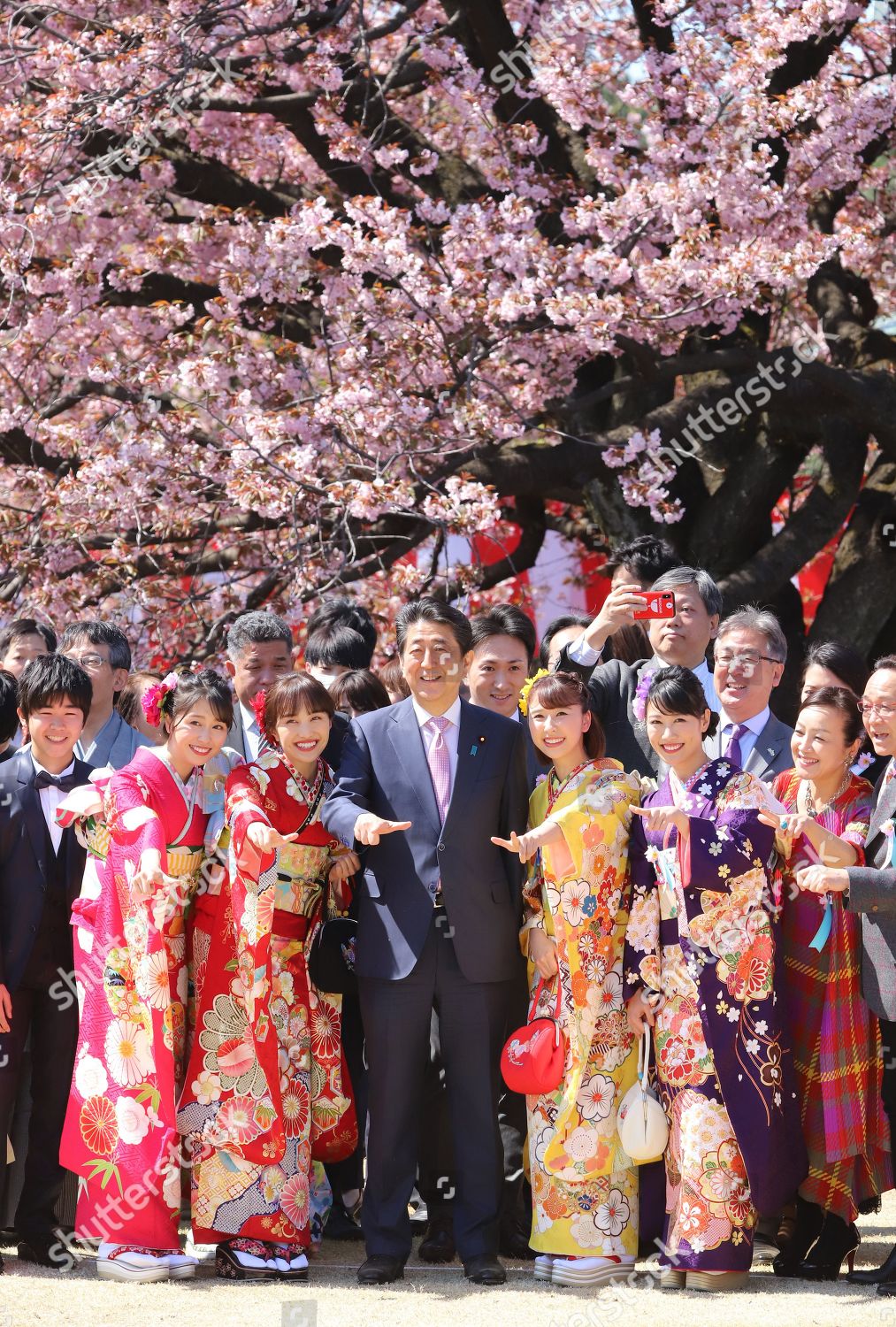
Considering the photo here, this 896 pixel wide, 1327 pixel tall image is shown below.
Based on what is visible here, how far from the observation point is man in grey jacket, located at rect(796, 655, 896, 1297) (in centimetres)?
387

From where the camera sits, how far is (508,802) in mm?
4336

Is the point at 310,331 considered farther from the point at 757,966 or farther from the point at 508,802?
the point at 757,966

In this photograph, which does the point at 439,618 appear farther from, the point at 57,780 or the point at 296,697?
the point at 57,780

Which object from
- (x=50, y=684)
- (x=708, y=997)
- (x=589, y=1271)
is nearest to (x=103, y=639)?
(x=50, y=684)

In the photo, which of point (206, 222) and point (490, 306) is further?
point (206, 222)

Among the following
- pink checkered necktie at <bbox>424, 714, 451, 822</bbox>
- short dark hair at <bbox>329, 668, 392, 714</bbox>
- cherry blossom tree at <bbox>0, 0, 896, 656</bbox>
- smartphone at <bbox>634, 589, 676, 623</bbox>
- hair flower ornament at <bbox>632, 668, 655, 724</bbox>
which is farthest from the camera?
cherry blossom tree at <bbox>0, 0, 896, 656</bbox>

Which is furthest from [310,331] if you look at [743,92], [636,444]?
[743,92]

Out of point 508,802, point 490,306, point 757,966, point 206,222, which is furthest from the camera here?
point 206,222

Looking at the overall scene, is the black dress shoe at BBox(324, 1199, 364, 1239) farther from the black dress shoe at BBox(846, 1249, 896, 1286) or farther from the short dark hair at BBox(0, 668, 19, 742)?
the short dark hair at BBox(0, 668, 19, 742)

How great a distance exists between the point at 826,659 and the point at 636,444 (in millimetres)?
3301

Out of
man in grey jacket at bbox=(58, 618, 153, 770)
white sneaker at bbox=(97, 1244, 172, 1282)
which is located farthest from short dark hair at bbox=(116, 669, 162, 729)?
white sneaker at bbox=(97, 1244, 172, 1282)

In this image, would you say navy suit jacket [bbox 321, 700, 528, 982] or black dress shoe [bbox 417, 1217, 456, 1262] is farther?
black dress shoe [bbox 417, 1217, 456, 1262]

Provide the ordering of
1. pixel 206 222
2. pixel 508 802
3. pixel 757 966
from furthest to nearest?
pixel 206 222, pixel 508 802, pixel 757 966

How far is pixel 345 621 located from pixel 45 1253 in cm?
234
